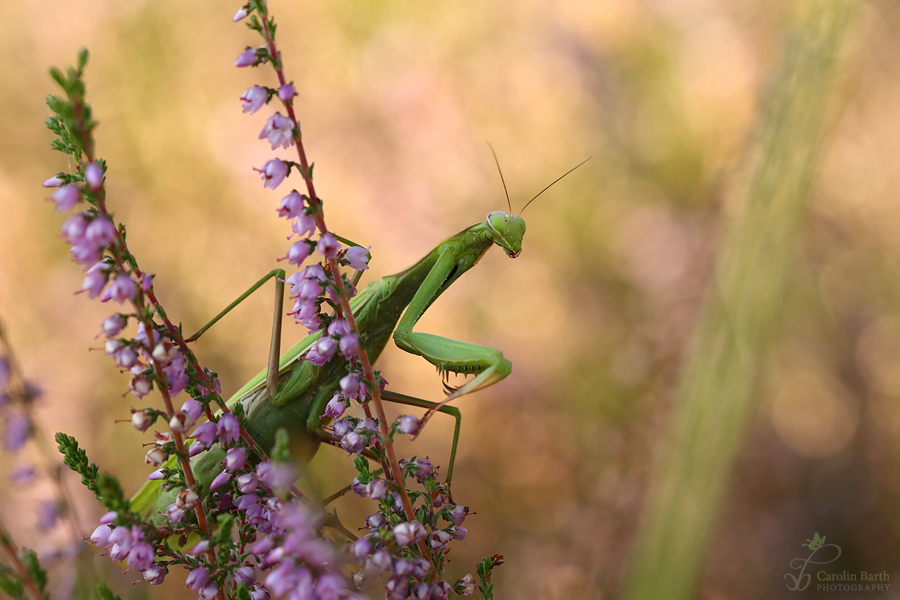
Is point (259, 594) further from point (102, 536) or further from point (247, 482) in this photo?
point (102, 536)

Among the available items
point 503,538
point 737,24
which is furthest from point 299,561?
point 737,24

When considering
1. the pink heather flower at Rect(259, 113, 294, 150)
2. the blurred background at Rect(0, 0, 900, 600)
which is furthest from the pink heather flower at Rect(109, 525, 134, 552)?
the blurred background at Rect(0, 0, 900, 600)

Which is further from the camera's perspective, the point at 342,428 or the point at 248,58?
the point at 342,428

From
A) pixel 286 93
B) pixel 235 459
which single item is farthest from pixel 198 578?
pixel 286 93

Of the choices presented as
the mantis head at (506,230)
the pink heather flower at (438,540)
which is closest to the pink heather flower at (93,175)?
the pink heather flower at (438,540)

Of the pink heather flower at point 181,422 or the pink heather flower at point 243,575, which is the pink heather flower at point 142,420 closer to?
the pink heather flower at point 181,422
